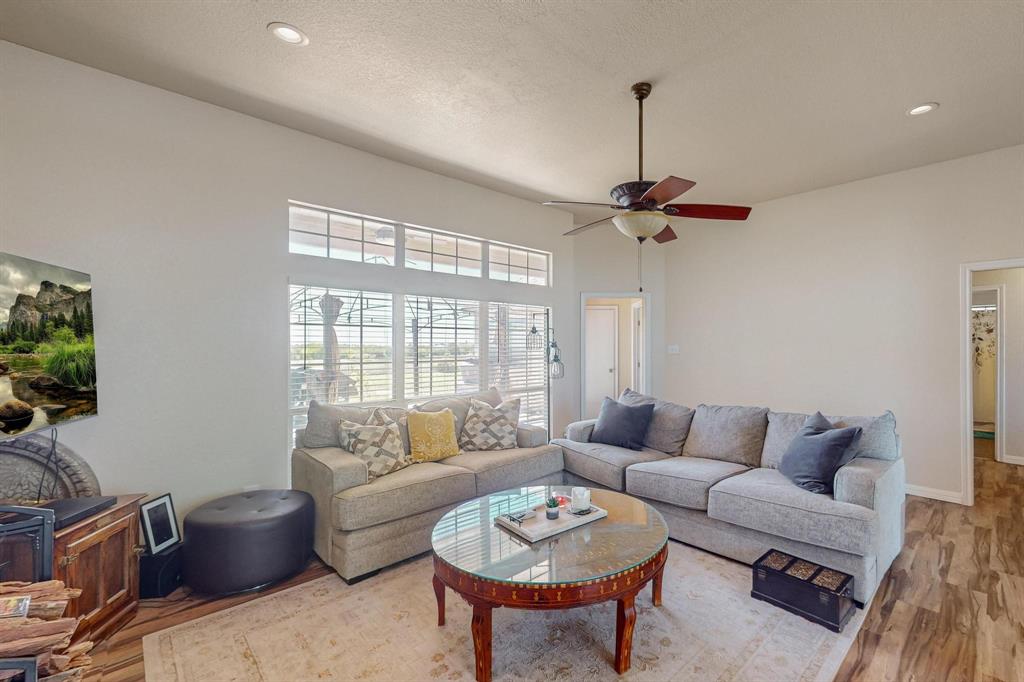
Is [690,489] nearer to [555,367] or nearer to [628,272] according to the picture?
[555,367]

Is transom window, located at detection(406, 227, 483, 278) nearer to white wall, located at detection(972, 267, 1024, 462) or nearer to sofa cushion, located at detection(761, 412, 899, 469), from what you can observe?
sofa cushion, located at detection(761, 412, 899, 469)

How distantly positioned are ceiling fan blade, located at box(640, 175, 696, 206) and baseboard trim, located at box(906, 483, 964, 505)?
3.90 metres

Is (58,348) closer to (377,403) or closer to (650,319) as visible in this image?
(377,403)

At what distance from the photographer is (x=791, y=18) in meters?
2.19

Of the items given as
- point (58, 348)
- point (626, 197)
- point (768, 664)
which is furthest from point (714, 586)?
point (58, 348)

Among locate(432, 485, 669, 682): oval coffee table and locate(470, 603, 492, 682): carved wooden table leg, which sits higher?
locate(432, 485, 669, 682): oval coffee table

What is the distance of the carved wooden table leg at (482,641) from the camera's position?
1851 millimetres

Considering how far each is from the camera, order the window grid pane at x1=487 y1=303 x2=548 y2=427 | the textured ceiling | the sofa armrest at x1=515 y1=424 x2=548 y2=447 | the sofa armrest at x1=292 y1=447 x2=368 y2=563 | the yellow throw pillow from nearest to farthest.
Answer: the textured ceiling → the sofa armrest at x1=292 y1=447 x2=368 y2=563 → the yellow throw pillow → the sofa armrest at x1=515 y1=424 x2=548 y2=447 → the window grid pane at x1=487 y1=303 x2=548 y2=427

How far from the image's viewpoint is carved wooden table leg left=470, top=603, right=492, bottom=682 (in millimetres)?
1851

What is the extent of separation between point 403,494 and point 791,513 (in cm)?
229

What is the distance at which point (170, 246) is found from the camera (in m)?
2.87

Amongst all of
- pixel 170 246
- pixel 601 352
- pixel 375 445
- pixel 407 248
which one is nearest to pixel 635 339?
pixel 601 352

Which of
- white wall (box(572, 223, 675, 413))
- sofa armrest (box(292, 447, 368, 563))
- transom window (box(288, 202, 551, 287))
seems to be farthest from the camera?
white wall (box(572, 223, 675, 413))

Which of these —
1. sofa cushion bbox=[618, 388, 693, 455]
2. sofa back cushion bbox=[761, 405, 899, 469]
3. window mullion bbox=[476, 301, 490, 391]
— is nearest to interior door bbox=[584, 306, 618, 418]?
window mullion bbox=[476, 301, 490, 391]
